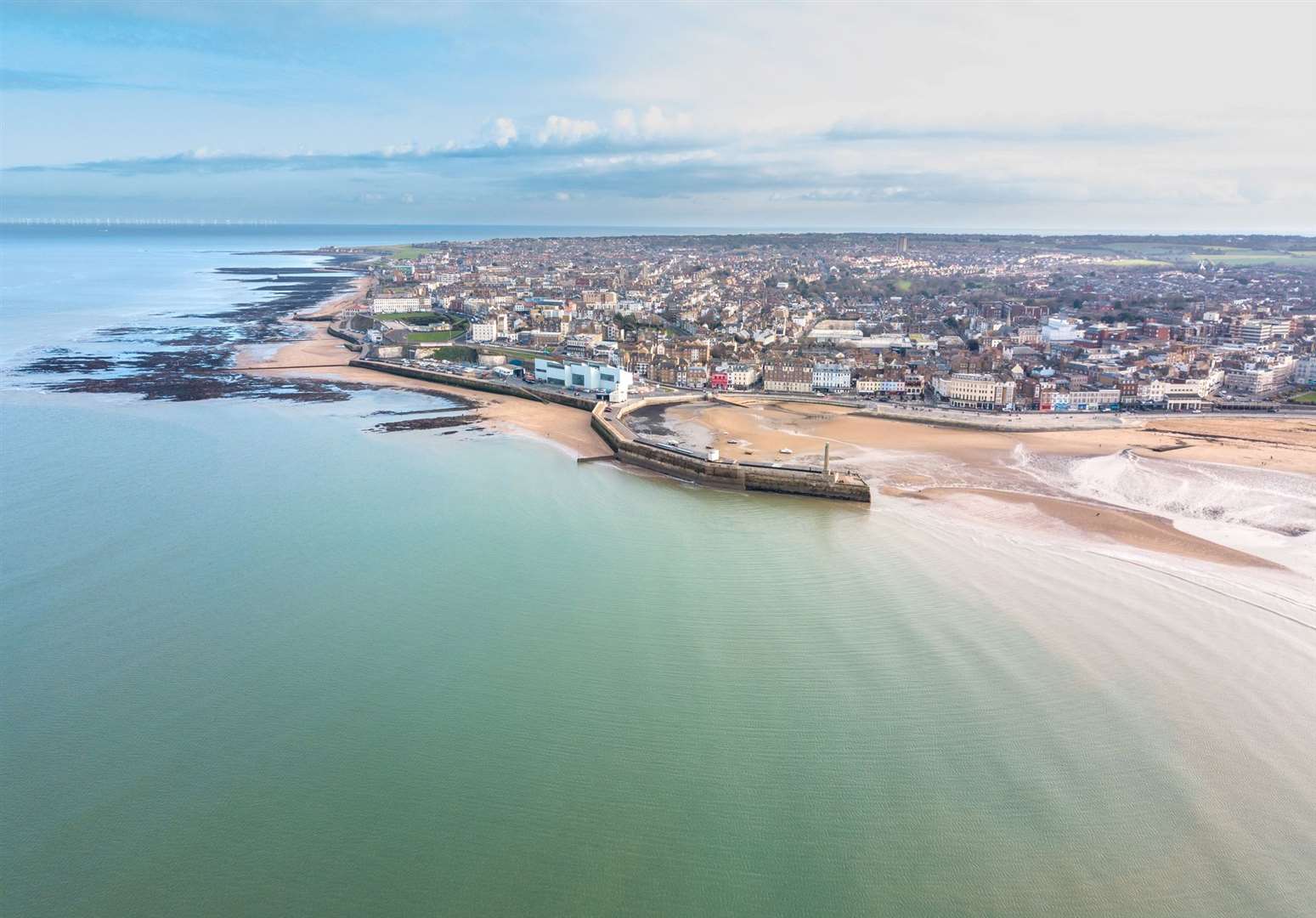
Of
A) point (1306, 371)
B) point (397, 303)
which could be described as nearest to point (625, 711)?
point (1306, 371)

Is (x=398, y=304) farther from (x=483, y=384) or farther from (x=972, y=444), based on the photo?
(x=972, y=444)

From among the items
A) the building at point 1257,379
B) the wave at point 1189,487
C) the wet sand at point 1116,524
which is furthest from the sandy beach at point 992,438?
the building at point 1257,379

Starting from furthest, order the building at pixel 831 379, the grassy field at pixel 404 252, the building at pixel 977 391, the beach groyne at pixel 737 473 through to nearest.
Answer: the grassy field at pixel 404 252, the building at pixel 831 379, the building at pixel 977 391, the beach groyne at pixel 737 473

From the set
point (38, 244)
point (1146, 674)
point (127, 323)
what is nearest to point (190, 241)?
point (38, 244)

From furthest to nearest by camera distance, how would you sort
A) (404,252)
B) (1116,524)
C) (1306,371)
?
(404,252) < (1306,371) < (1116,524)

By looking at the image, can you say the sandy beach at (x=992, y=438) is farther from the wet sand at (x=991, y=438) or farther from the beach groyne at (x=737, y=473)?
the beach groyne at (x=737, y=473)

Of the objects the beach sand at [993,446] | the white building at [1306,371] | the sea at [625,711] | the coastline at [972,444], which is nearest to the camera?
the sea at [625,711]

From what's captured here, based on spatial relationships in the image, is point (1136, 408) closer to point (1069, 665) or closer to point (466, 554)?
point (1069, 665)
